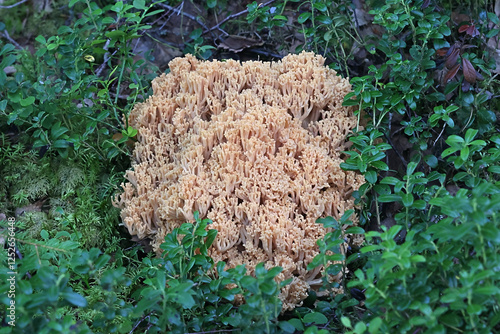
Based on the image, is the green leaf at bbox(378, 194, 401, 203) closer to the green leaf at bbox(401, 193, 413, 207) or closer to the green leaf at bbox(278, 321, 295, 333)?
the green leaf at bbox(401, 193, 413, 207)

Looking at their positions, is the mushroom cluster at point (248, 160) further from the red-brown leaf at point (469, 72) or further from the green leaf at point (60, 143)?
the red-brown leaf at point (469, 72)

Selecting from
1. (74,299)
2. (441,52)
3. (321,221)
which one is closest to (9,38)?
(74,299)

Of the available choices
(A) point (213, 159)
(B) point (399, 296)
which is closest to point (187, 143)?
(A) point (213, 159)

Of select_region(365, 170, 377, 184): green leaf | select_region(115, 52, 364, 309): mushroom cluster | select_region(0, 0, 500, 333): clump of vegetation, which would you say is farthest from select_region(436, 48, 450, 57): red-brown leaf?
select_region(365, 170, 377, 184): green leaf

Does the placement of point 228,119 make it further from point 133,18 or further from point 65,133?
point 65,133

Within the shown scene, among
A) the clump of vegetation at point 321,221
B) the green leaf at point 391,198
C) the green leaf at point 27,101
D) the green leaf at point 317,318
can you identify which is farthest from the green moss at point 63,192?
the green leaf at point 391,198

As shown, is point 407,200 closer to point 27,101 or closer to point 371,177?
point 371,177
